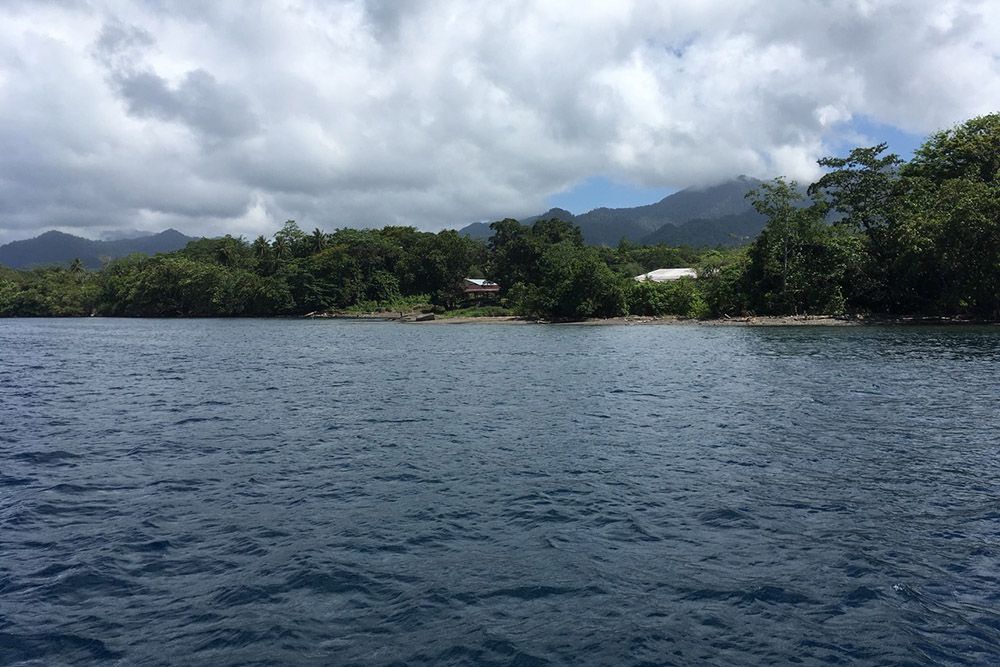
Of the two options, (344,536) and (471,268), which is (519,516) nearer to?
(344,536)

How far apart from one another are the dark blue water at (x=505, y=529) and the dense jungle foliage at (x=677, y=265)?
50.3 metres

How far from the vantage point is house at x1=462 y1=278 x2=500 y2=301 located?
113 metres

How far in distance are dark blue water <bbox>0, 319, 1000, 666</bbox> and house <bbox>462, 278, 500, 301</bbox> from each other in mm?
89439

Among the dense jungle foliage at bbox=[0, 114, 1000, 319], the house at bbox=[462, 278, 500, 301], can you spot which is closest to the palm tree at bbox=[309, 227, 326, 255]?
the dense jungle foliage at bbox=[0, 114, 1000, 319]

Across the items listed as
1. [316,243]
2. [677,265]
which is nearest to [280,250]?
[316,243]

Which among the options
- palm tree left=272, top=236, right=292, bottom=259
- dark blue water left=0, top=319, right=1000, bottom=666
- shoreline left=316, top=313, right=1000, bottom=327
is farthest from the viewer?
palm tree left=272, top=236, right=292, bottom=259

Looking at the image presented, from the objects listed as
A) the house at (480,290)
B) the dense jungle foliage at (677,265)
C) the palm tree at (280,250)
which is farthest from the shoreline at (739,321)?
the palm tree at (280,250)

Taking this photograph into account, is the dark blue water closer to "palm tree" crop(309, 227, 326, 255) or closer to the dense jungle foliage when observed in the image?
the dense jungle foliage

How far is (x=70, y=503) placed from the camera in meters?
12.2

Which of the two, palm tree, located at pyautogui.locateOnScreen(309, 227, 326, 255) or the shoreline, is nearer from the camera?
the shoreline

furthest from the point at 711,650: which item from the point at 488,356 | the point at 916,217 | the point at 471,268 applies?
the point at 471,268

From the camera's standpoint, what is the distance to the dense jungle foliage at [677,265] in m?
64.3

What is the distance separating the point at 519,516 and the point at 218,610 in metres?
5.29

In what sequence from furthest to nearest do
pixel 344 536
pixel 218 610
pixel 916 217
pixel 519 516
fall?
pixel 916 217, pixel 519 516, pixel 344 536, pixel 218 610
